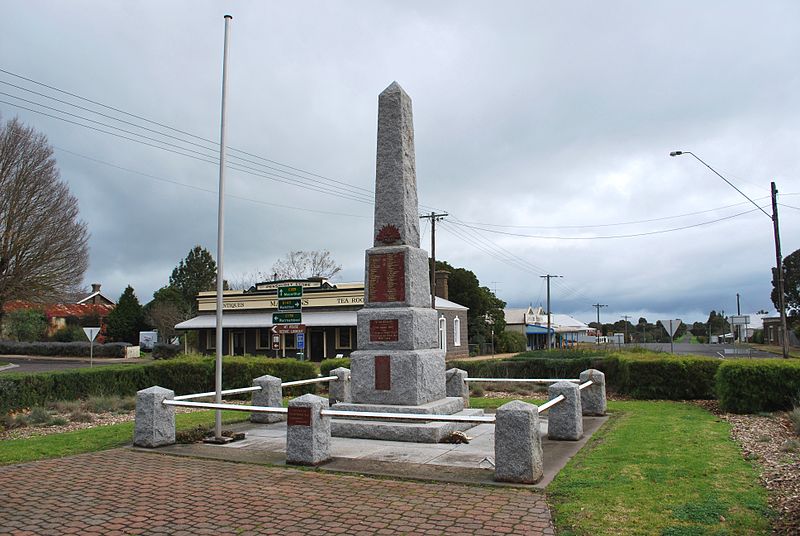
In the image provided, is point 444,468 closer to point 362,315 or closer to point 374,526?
point 374,526

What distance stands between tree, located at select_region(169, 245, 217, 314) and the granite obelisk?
63.5 meters

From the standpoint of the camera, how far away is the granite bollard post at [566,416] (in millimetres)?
9711

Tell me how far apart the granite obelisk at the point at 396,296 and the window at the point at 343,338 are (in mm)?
26665

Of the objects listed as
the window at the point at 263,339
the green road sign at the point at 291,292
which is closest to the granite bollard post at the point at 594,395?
the green road sign at the point at 291,292

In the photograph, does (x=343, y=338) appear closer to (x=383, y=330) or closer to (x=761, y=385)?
(x=761, y=385)

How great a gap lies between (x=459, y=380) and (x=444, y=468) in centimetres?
593

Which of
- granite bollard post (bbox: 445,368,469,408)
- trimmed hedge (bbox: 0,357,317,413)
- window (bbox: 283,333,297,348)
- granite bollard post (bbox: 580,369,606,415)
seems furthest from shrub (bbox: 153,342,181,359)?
granite bollard post (bbox: 580,369,606,415)

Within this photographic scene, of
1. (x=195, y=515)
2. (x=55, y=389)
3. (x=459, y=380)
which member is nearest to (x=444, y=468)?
(x=195, y=515)

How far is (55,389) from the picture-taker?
54.4 feet

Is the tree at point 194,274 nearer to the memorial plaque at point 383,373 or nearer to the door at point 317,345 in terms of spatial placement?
the door at point 317,345

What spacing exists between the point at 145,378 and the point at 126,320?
1860 inches

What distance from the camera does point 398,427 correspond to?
9.80 meters

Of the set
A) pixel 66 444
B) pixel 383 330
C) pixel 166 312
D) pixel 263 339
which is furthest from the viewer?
pixel 166 312

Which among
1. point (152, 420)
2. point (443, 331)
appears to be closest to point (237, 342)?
point (443, 331)
